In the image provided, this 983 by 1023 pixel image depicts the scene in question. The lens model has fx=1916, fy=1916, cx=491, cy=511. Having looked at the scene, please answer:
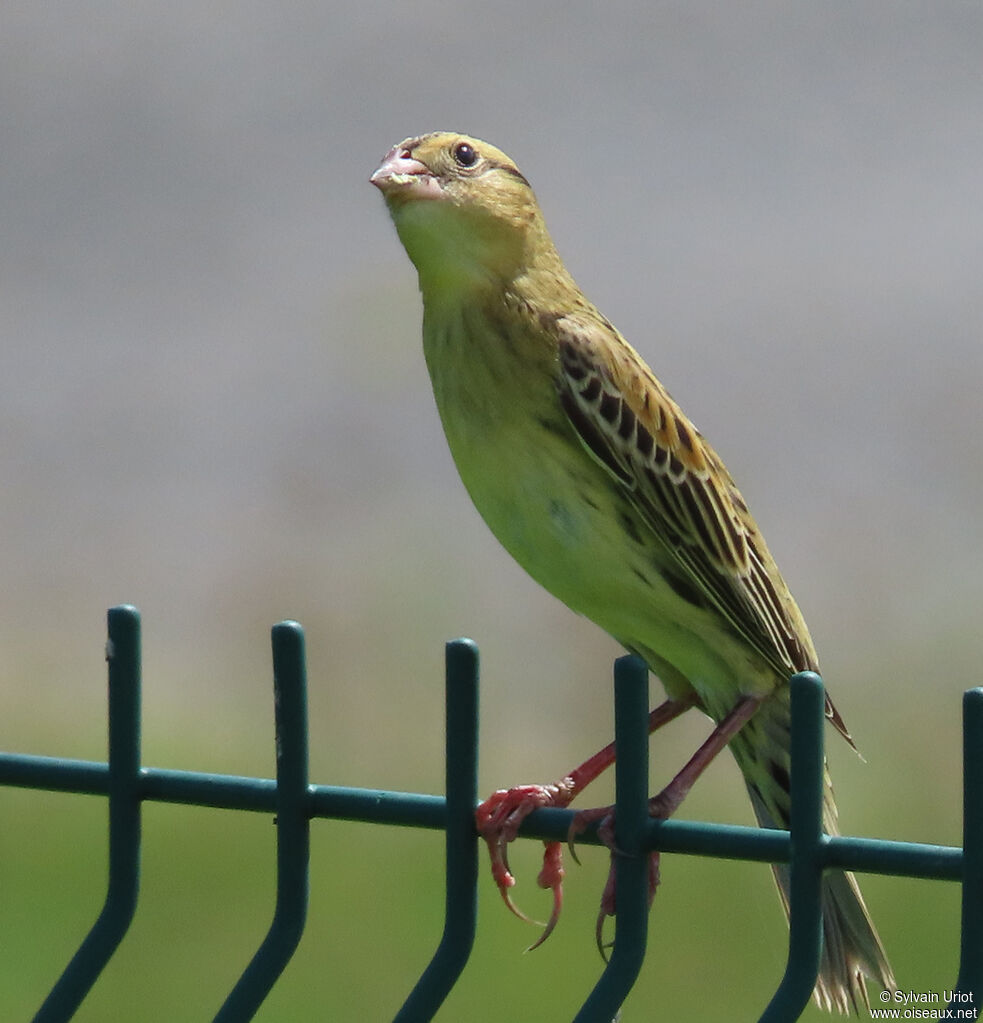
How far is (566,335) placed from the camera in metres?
4.15

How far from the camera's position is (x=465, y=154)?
4355 mm

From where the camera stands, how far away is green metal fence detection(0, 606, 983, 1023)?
221 centimetres

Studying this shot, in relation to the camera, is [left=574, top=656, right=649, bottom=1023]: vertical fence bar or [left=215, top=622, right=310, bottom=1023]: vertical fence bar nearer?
[left=574, top=656, right=649, bottom=1023]: vertical fence bar

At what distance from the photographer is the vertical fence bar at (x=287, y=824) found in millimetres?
2566

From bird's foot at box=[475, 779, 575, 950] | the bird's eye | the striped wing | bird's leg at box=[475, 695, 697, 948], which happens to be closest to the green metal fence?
bird's leg at box=[475, 695, 697, 948]

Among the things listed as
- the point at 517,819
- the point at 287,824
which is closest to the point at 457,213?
the point at 517,819

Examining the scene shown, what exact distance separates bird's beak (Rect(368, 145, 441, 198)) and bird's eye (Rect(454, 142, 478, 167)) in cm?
13

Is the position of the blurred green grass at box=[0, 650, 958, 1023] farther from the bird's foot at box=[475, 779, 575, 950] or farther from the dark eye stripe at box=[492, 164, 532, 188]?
the dark eye stripe at box=[492, 164, 532, 188]

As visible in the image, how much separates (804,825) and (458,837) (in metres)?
0.48

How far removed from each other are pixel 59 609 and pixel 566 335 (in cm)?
619

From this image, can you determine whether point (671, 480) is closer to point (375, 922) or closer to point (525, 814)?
point (525, 814)

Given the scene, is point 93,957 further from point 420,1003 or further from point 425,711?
point 425,711

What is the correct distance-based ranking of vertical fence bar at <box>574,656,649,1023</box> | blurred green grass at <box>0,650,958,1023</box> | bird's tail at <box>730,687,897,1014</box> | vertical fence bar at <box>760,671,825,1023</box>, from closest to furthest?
vertical fence bar at <box>760,671,825,1023</box> → vertical fence bar at <box>574,656,649,1023</box> → bird's tail at <box>730,687,897,1014</box> → blurred green grass at <box>0,650,958,1023</box>

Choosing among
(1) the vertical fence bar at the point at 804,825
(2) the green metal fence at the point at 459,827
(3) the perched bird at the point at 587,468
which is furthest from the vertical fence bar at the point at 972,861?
(3) the perched bird at the point at 587,468
